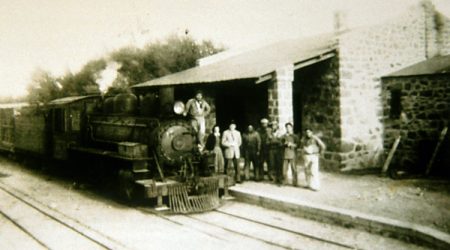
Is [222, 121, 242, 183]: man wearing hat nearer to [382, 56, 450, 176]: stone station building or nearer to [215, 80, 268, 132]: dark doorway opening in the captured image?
[215, 80, 268, 132]: dark doorway opening

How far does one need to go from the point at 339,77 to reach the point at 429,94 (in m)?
2.63

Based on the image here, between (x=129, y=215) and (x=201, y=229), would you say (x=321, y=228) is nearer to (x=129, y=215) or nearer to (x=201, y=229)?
(x=201, y=229)

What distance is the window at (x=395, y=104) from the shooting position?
520 inches

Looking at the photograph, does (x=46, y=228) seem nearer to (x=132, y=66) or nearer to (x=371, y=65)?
(x=371, y=65)

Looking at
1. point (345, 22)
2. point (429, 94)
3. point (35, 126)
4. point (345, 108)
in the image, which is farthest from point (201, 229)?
point (345, 22)

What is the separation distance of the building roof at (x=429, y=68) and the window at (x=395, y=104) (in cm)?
61

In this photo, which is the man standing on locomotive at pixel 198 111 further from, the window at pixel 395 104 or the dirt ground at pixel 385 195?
the window at pixel 395 104

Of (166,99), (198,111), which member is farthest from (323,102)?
(166,99)

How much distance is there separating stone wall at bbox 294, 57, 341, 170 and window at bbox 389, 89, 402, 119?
218 centimetres

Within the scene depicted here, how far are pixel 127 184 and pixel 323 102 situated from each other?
666cm

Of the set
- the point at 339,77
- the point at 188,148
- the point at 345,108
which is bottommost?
the point at 188,148

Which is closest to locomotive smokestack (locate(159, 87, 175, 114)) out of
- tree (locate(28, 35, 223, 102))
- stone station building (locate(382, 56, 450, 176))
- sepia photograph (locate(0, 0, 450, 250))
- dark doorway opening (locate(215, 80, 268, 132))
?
sepia photograph (locate(0, 0, 450, 250))

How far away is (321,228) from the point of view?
25.2ft

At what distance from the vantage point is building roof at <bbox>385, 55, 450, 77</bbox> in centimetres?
1205
